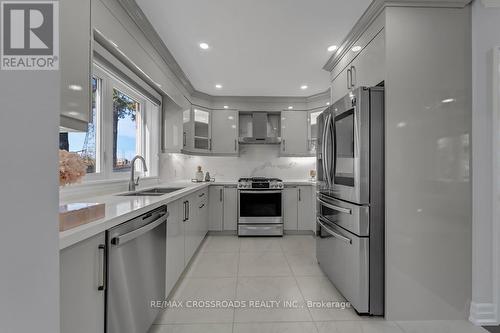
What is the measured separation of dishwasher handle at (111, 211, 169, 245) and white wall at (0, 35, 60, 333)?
1.96 ft

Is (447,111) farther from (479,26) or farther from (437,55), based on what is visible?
(479,26)

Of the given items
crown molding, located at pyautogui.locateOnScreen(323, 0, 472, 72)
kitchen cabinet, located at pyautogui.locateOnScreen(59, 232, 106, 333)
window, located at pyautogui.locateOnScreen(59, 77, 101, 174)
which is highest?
crown molding, located at pyautogui.locateOnScreen(323, 0, 472, 72)

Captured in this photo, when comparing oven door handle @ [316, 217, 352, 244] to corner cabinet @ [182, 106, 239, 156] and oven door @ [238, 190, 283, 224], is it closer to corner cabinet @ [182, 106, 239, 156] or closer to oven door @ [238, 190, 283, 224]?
oven door @ [238, 190, 283, 224]

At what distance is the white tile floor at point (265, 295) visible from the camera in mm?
1674

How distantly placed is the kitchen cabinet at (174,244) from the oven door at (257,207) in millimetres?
1636

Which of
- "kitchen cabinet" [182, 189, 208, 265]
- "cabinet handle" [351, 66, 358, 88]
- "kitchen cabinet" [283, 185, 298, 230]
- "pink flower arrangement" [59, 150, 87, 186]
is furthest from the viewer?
"kitchen cabinet" [283, 185, 298, 230]

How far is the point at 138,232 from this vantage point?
4.33ft

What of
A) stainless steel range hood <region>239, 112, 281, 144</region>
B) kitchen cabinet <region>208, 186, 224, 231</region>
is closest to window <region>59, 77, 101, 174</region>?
kitchen cabinet <region>208, 186, 224, 231</region>

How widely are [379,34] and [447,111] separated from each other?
78cm

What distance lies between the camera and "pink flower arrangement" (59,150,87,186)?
38.7 inches

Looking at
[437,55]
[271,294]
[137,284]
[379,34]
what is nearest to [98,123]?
[137,284]

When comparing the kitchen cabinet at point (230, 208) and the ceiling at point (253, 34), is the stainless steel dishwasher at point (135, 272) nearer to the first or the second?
the ceiling at point (253, 34)

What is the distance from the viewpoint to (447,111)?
175 cm

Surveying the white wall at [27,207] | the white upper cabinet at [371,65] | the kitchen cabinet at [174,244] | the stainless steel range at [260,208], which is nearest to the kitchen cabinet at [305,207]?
the stainless steel range at [260,208]
